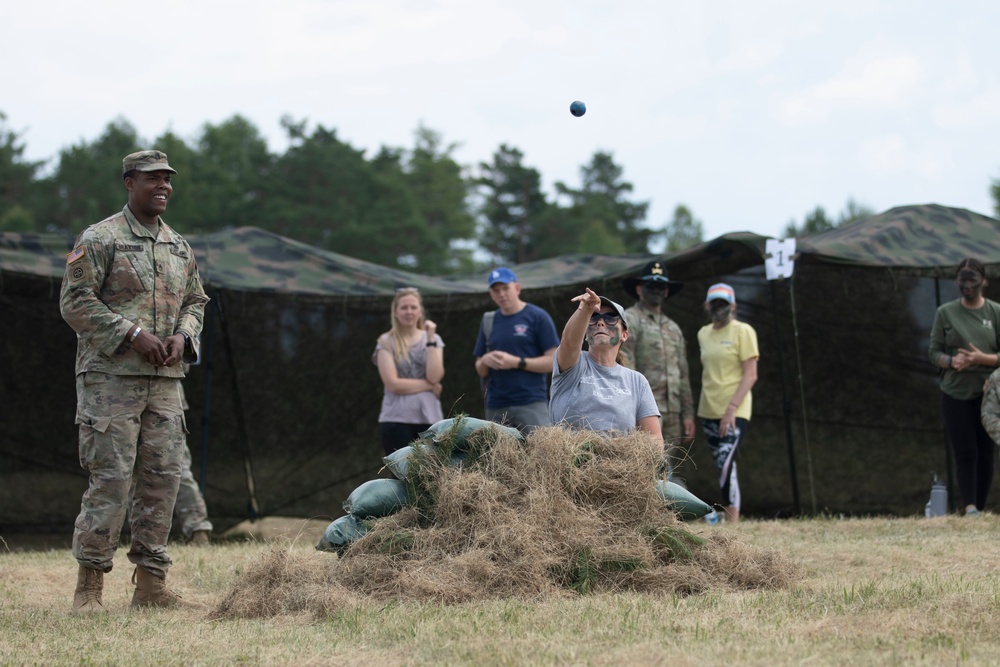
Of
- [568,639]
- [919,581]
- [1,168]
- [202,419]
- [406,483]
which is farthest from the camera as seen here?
[1,168]

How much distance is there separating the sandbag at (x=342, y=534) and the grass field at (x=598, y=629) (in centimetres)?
9

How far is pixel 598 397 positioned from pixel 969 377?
3569 mm

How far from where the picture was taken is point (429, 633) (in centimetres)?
370

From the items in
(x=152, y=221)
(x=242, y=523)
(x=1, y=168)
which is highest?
(x=1, y=168)

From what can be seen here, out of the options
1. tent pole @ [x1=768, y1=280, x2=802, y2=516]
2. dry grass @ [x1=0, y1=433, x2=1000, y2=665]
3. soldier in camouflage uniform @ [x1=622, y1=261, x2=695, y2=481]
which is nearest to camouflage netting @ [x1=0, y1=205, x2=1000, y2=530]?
tent pole @ [x1=768, y1=280, x2=802, y2=516]

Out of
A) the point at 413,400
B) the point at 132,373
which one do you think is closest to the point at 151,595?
the point at 132,373

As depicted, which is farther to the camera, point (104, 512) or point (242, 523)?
point (242, 523)

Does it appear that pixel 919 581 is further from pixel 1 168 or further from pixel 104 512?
pixel 1 168

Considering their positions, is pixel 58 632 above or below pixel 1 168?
below

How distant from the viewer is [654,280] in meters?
7.47

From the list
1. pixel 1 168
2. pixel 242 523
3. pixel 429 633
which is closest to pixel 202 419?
pixel 242 523

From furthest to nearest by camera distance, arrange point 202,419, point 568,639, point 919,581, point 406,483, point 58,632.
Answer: point 202,419 → point 406,483 → point 919,581 → point 58,632 → point 568,639

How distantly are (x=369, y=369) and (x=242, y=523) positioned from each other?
163cm

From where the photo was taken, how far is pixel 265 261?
8703mm
